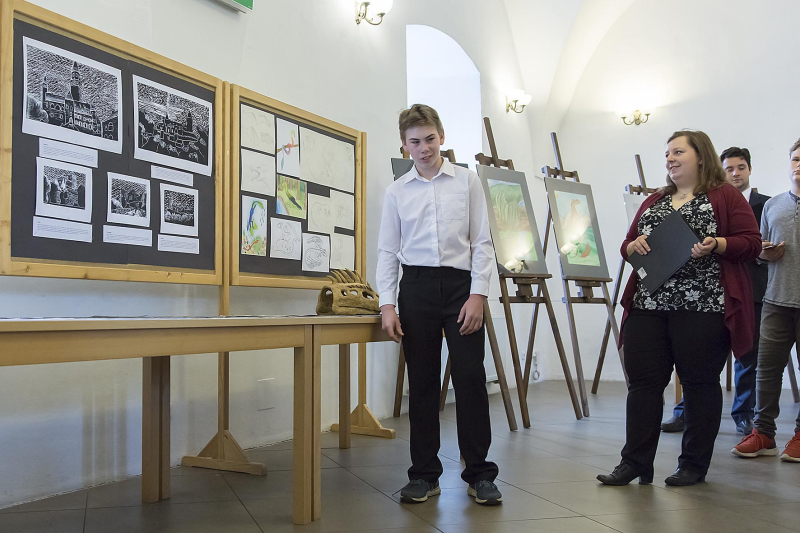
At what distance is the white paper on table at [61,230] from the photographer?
2213mm

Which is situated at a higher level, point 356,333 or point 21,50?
point 21,50

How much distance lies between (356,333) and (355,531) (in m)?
0.70

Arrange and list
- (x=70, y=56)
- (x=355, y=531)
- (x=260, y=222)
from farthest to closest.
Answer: (x=260, y=222) → (x=70, y=56) → (x=355, y=531)

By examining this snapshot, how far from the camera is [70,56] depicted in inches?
91.6

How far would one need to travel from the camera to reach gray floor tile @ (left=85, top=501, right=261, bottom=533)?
83.4 inches

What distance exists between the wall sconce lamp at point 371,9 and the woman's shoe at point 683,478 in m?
3.19

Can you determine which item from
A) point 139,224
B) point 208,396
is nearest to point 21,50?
point 139,224

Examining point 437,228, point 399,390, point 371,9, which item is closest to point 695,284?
point 437,228

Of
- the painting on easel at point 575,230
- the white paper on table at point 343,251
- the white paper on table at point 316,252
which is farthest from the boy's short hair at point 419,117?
the painting on easel at point 575,230

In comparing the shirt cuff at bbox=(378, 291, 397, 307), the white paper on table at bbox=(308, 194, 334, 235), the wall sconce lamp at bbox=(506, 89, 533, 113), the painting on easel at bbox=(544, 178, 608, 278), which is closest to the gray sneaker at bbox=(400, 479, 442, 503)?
the shirt cuff at bbox=(378, 291, 397, 307)

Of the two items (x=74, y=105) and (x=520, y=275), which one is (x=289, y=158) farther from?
(x=520, y=275)

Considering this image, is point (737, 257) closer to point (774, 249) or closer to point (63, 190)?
point (774, 249)

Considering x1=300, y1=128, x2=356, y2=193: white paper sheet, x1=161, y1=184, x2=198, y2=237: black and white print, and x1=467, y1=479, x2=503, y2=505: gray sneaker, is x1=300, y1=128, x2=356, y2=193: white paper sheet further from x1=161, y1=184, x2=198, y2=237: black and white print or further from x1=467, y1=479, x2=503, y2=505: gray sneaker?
x1=467, y1=479, x2=503, y2=505: gray sneaker

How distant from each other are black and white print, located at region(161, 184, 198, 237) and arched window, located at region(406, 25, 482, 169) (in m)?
3.46
